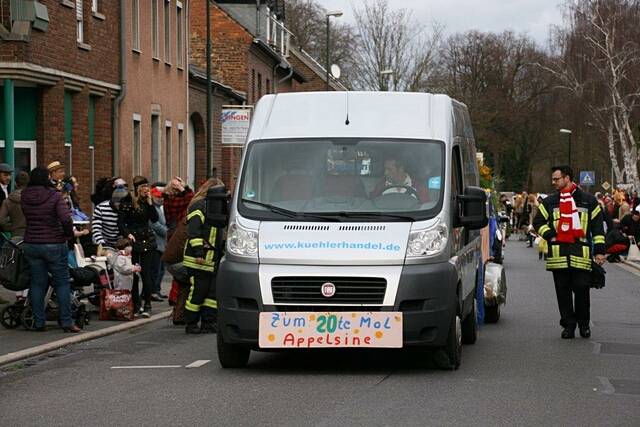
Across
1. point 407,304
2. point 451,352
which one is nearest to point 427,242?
point 407,304

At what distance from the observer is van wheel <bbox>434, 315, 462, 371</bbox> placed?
12211 mm

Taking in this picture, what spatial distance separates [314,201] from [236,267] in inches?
38.0

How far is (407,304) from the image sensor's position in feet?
38.9

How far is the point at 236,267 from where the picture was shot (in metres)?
12.0

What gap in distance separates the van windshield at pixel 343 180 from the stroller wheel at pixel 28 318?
444 cm

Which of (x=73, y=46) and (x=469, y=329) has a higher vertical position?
(x=73, y=46)

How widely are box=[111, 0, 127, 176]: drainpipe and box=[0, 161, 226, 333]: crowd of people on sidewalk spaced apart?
9.20 meters

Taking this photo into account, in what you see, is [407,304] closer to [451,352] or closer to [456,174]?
[451,352]

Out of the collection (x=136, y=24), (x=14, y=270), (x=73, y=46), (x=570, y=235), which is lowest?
(x=14, y=270)

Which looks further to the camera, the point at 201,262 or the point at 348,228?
the point at 201,262

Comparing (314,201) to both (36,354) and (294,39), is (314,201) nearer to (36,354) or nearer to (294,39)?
(36,354)

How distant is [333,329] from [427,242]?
108 centimetres

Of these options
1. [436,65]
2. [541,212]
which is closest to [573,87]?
[436,65]

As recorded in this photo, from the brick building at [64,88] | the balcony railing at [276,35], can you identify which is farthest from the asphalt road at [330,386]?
the balcony railing at [276,35]
